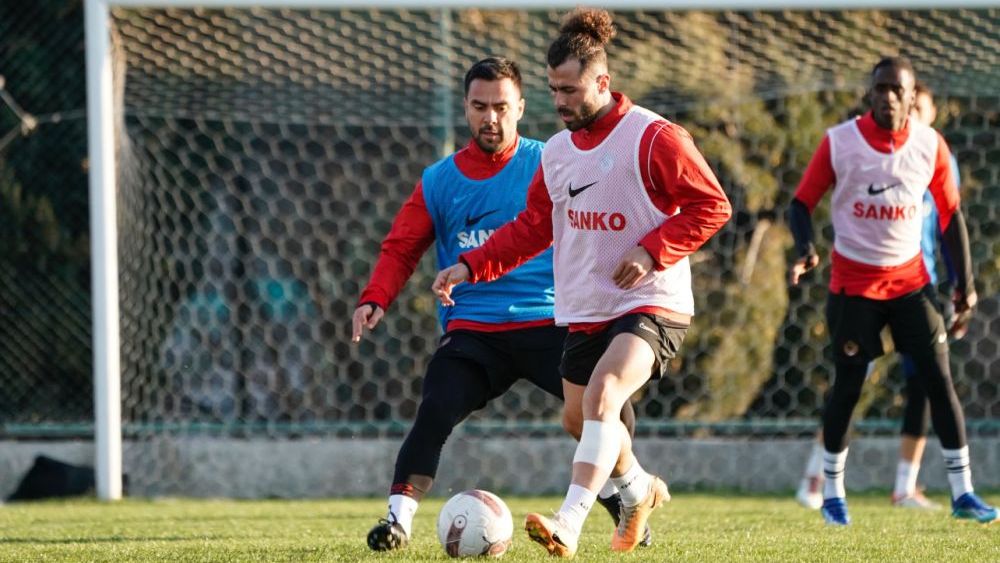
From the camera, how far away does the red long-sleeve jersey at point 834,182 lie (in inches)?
249

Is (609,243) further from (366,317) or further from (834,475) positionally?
(834,475)

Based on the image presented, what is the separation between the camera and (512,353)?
5.32 meters

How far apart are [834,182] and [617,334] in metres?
2.35

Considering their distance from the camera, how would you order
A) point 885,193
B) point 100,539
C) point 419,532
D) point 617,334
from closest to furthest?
point 617,334 → point 100,539 → point 419,532 → point 885,193

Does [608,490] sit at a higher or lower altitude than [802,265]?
lower

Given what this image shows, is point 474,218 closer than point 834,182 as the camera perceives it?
Yes

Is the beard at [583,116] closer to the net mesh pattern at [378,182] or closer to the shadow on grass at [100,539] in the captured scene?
the shadow on grass at [100,539]

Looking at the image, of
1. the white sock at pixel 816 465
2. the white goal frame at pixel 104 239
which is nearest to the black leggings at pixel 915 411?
the white sock at pixel 816 465

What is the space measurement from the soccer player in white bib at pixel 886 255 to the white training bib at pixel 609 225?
5.62 feet

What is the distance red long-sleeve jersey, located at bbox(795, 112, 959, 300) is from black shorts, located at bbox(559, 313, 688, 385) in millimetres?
1859

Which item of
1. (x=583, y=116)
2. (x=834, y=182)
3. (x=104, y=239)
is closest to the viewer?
(x=583, y=116)

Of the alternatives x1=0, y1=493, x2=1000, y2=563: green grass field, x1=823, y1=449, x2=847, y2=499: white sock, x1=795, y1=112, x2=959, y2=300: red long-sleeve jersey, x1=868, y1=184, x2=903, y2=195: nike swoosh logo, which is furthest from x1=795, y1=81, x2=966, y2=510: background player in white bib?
x1=823, y1=449, x2=847, y2=499: white sock

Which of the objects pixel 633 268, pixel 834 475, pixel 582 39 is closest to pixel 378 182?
pixel 834 475

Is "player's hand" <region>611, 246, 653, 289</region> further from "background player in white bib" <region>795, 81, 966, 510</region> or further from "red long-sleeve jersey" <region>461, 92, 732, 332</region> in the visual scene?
"background player in white bib" <region>795, 81, 966, 510</region>
